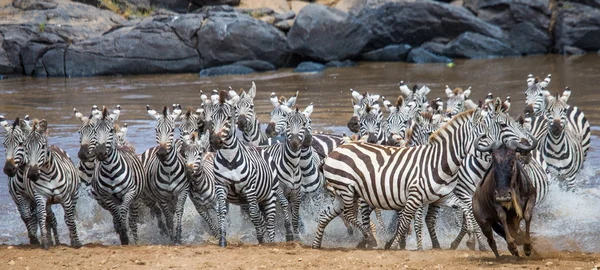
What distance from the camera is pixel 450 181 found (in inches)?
370

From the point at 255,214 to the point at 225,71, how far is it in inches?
702

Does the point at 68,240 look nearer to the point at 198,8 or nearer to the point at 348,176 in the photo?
the point at 348,176

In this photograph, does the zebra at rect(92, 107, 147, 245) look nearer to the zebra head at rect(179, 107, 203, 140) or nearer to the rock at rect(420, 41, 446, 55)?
A: the zebra head at rect(179, 107, 203, 140)

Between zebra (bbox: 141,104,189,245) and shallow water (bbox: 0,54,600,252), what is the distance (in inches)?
25.1

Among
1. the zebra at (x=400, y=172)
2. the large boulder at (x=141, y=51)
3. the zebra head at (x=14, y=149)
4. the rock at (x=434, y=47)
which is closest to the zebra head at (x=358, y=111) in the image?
the zebra at (x=400, y=172)

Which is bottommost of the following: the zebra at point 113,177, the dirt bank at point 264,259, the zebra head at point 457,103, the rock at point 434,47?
the dirt bank at point 264,259

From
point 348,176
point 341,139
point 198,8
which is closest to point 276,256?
point 348,176

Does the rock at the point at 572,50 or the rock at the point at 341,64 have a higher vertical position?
the rock at the point at 572,50

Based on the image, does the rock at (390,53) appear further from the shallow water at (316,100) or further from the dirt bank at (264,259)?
the dirt bank at (264,259)

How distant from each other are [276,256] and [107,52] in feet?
68.2

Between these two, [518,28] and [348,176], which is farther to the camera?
[518,28]

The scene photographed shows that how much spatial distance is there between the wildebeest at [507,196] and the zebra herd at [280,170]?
1.50 ft

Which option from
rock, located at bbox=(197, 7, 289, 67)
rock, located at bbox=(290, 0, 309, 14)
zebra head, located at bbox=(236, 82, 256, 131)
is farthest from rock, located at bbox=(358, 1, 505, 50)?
zebra head, located at bbox=(236, 82, 256, 131)

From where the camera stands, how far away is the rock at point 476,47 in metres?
28.9
